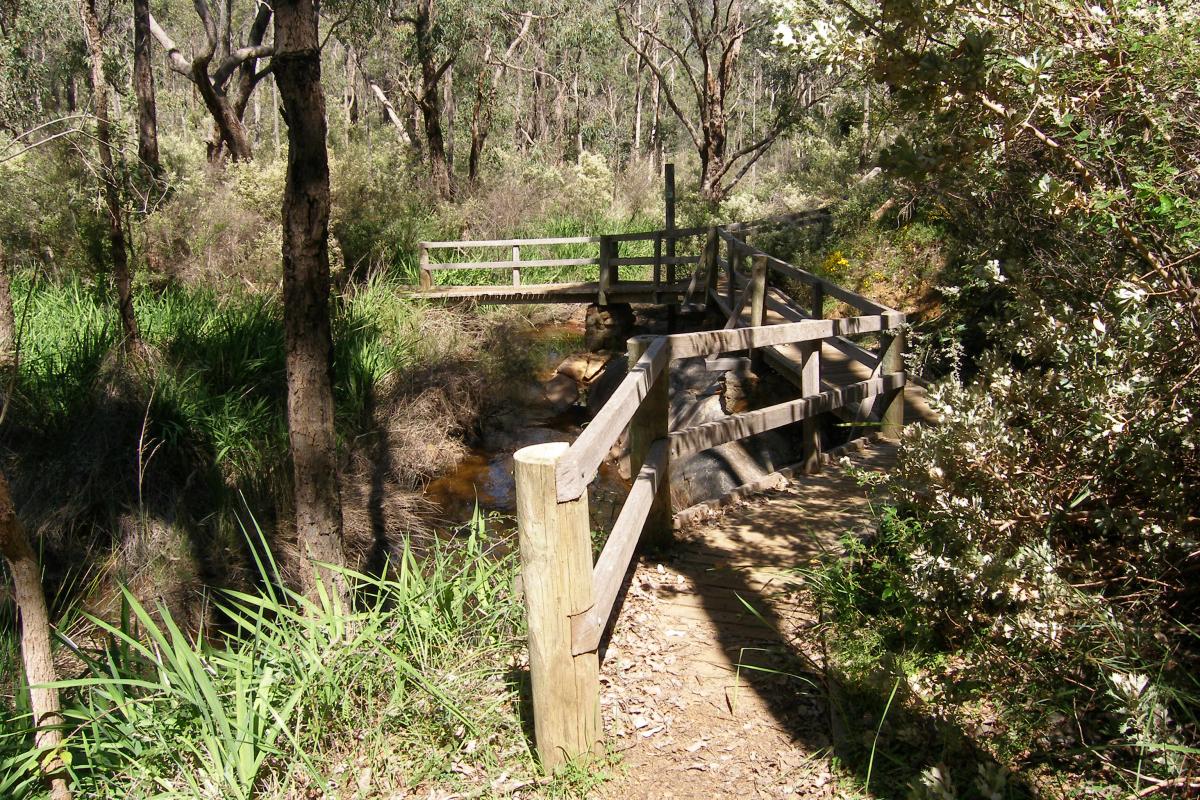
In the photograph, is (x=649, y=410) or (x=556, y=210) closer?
(x=649, y=410)

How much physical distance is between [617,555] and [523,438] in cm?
772

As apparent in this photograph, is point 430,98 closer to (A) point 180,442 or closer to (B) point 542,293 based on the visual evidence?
(B) point 542,293

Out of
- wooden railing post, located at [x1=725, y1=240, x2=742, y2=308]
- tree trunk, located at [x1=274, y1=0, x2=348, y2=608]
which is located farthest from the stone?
tree trunk, located at [x1=274, y1=0, x2=348, y2=608]

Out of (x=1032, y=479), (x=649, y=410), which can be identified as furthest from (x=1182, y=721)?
(x=649, y=410)

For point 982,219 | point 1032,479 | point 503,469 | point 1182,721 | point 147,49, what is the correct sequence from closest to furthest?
1. point 1182,721
2. point 1032,479
3. point 982,219
4. point 503,469
5. point 147,49

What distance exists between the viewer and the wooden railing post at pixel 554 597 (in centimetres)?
277

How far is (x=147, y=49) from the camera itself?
12578 mm

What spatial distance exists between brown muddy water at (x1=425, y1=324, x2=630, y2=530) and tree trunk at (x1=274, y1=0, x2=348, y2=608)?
201cm

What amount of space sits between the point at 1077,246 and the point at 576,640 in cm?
245

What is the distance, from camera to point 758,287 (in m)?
9.11

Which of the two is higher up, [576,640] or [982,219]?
[982,219]

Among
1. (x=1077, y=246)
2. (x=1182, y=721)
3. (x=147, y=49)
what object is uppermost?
(x=147, y=49)

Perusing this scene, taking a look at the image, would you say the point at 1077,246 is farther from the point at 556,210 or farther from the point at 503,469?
the point at 556,210

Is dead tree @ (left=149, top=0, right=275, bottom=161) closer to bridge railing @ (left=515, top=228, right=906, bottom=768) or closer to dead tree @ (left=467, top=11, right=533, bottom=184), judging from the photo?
dead tree @ (left=467, top=11, right=533, bottom=184)
